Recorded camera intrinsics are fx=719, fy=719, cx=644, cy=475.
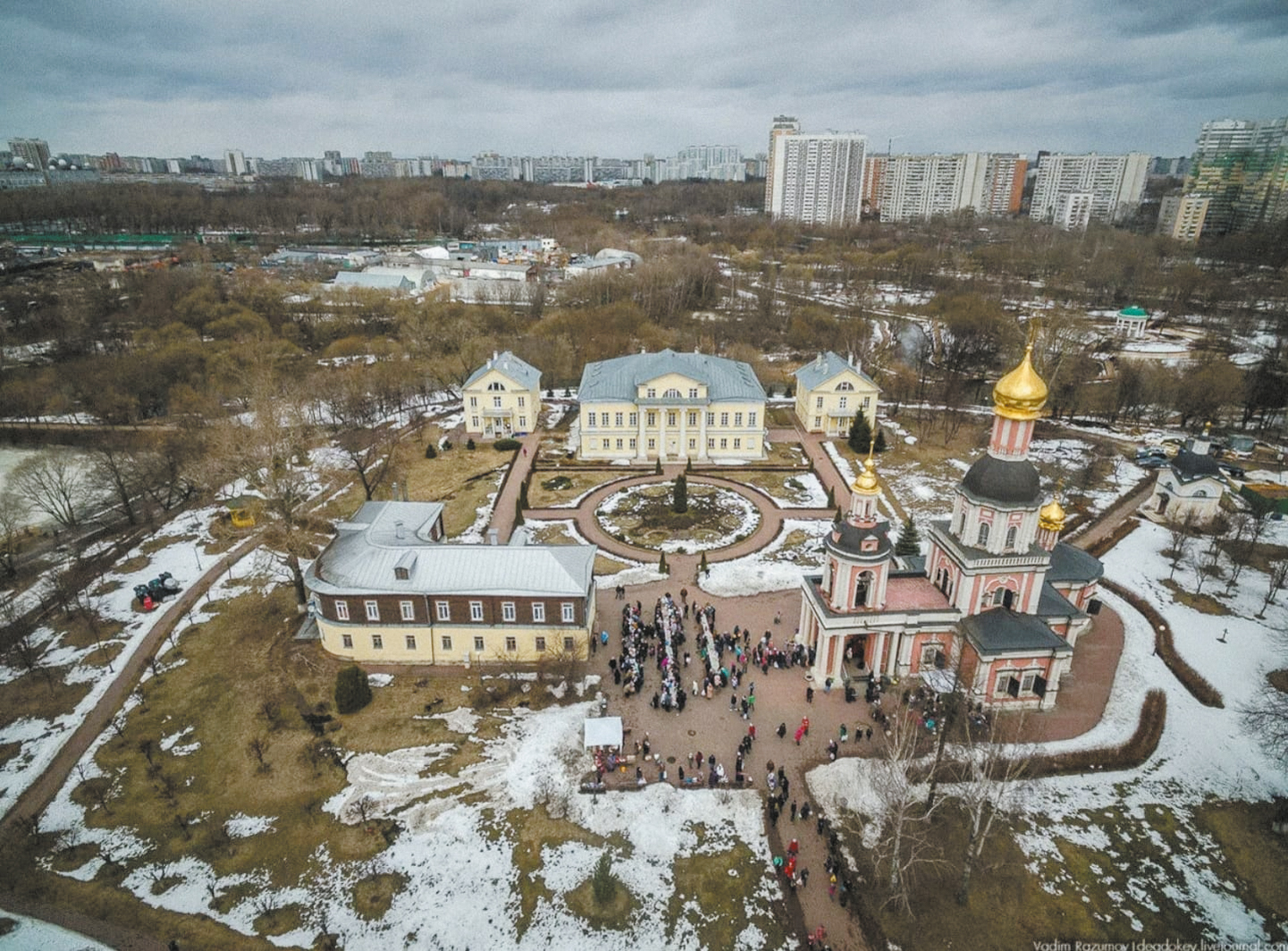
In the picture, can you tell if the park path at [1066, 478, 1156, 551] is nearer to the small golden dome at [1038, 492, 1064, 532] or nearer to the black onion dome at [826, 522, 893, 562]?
the small golden dome at [1038, 492, 1064, 532]

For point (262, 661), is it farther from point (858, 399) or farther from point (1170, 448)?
point (1170, 448)

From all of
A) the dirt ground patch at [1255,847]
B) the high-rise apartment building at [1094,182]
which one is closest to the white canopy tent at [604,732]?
the dirt ground patch at [1255,847]

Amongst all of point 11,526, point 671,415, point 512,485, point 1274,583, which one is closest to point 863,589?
point 1274,583

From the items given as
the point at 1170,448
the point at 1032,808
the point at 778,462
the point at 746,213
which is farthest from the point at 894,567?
the point at 746,213

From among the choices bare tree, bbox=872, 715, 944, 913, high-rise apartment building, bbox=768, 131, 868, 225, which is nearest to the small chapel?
bare tree, bbox=872, 715, 944, 913

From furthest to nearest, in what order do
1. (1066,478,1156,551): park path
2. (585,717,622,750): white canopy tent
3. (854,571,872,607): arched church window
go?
(1066,478,1156,551): park path, (854,571,872,607): arched church window, (585,717,622,750): white canopy tent
